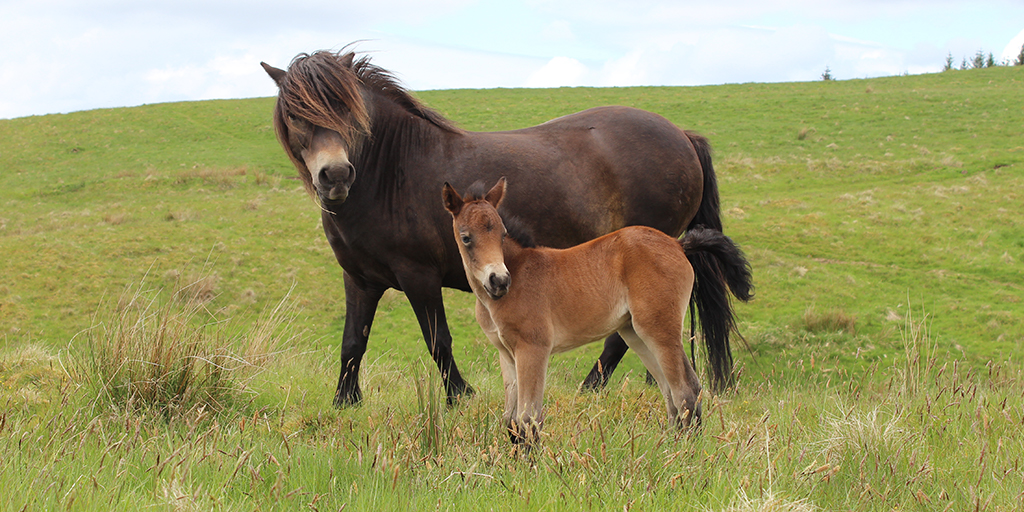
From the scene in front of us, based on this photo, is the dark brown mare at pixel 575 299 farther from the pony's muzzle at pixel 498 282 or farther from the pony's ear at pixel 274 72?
the pony's ear at pixel 274 72

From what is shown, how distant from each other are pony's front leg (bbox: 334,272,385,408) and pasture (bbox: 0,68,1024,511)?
0.32 meters

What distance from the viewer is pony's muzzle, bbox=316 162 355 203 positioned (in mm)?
4496

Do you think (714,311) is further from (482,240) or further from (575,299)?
(482,240)

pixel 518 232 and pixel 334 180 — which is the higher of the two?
pixel 334 180

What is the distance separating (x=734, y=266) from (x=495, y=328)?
167cm

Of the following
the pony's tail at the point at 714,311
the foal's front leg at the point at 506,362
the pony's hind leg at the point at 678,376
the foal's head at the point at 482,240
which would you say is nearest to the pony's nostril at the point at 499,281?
the foal's head at the point at 482,240

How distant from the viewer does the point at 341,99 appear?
494cm

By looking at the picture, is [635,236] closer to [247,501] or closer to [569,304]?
[569,304]

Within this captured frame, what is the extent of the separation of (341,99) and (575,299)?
2.35 m

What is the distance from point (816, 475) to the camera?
3.31 metres

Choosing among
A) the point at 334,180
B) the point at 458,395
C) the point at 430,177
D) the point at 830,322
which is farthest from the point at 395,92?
the point at 830,322

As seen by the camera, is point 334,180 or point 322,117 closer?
point 334,180

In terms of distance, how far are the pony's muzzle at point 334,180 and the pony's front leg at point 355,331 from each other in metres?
1.32

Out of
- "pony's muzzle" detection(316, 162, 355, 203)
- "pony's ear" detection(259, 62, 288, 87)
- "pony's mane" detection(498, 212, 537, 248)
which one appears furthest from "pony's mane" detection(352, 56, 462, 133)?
"pony's mane" detection(498, 212, 537, 248)
